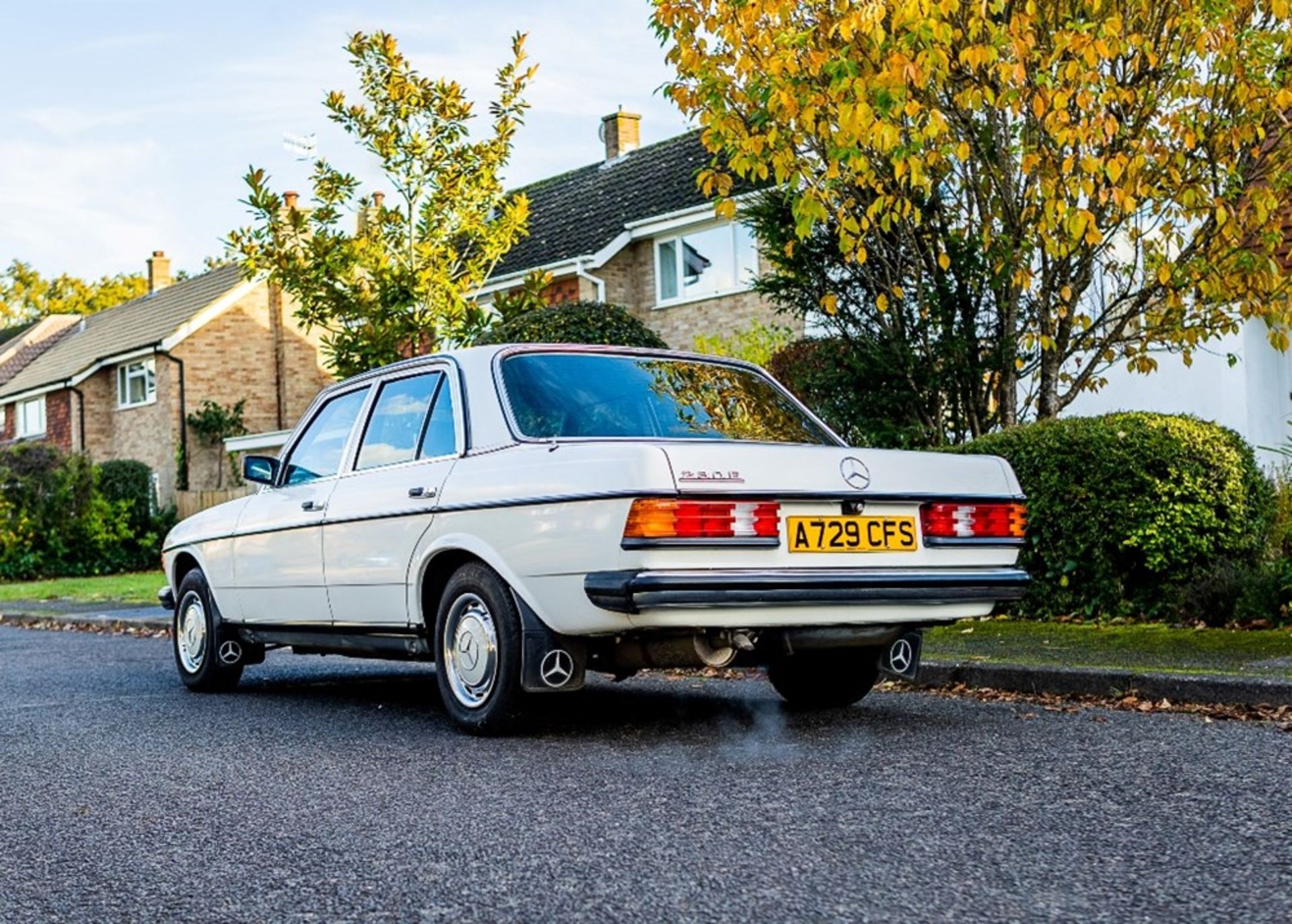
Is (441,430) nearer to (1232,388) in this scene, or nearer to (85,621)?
(85,621)

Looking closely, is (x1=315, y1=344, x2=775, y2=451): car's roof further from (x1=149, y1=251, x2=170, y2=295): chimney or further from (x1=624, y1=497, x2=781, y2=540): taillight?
(x1=149, y1=251, x2=170, y2=295): chimney

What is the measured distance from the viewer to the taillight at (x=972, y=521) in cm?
632

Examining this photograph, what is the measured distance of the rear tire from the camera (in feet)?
23.2

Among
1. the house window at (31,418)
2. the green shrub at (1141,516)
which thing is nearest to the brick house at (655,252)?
the green shrub at (1141,516)

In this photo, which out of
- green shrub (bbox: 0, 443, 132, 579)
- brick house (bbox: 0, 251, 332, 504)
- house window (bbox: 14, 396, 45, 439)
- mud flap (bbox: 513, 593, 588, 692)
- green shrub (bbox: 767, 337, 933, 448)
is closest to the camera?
mud flap (bbox: 513, 593, 588, 692)

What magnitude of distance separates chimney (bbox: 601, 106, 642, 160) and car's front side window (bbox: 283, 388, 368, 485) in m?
24.9

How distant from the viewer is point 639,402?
6730mm

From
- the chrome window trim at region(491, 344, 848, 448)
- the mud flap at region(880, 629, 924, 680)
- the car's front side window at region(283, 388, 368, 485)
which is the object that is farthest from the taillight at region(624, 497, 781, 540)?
the car's front side window at region(283, 388, 368, 485)

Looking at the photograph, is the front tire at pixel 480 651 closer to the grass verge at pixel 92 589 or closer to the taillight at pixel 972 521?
the taillight at pixel 972 521

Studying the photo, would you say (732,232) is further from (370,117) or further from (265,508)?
(265,508)

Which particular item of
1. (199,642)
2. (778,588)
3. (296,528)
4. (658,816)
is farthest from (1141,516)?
(658,816)

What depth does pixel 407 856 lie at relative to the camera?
4379mm

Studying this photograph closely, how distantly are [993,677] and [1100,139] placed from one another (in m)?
3.93

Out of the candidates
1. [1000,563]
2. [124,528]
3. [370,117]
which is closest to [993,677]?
[1000,563]
